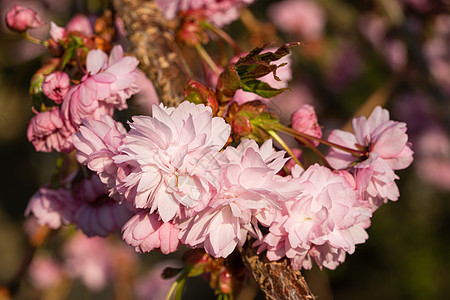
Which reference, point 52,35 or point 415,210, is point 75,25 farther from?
point 415,210

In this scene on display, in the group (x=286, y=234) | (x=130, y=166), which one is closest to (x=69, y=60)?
(x=130, y=166)

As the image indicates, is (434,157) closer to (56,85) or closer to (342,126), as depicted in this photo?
(342,126)

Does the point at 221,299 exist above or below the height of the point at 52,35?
below

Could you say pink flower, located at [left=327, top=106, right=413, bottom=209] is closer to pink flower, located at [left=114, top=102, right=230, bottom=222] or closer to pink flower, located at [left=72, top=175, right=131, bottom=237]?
pink flower, located at [left=114, top=102, right=230, bottom=222]

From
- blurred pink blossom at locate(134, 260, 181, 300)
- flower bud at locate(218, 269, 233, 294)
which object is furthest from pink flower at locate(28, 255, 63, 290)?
flower bud at locate(218, 269, 233, 294)

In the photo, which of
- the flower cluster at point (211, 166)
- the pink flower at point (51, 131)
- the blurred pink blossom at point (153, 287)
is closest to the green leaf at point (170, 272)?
the flower cluster at point (211, 166)

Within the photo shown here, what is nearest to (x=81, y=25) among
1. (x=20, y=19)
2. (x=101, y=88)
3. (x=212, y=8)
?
(x=20, y=19)

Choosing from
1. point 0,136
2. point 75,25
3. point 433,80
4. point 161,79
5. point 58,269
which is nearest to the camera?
point 161,79
